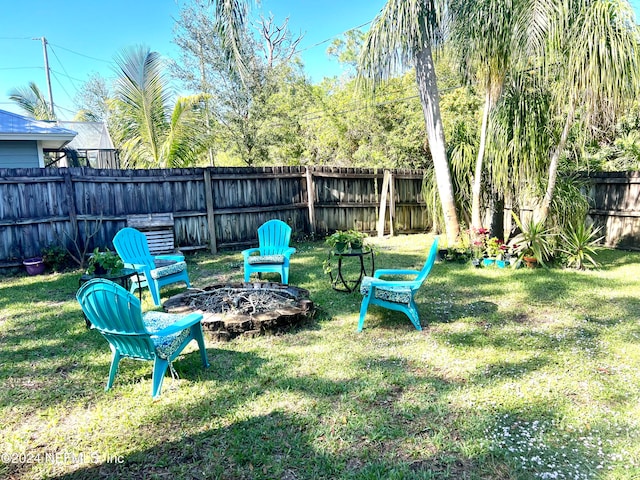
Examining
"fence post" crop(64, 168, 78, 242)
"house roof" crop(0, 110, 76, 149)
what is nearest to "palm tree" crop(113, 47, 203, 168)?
"house roof" crop(0, 110, 76, 149)

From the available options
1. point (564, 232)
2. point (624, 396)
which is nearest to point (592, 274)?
point (564, 232)

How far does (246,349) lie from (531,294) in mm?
3411

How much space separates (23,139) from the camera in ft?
24.2

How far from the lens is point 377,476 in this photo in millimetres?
1844

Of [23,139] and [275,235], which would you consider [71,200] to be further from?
[275,235]

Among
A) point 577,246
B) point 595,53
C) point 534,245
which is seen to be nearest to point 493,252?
point 534,245

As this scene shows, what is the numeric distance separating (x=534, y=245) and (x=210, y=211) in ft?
17.9

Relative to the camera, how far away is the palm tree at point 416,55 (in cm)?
586

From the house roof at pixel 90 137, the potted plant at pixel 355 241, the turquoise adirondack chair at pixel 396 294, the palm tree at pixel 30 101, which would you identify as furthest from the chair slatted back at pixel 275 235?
the palm tree at pixel 30 101

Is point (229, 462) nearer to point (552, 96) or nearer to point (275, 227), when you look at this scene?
point (275, 227)

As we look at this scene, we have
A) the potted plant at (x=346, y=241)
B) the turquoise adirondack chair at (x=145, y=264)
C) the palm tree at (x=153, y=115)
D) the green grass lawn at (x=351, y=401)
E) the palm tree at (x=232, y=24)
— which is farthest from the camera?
the palm tree at (x=153, y=115)

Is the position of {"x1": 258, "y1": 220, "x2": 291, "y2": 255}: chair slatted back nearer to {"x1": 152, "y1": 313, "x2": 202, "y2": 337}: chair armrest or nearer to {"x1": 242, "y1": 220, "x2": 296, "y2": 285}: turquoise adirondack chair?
{"x1": 242, "y1": 220, "x2": 296, "y2": 285}: turquoise adirondack chair

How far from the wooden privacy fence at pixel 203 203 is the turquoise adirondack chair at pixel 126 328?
14.5 ft

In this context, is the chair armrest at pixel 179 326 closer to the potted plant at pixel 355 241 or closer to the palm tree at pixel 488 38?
the potted plant at pixel 355 241
